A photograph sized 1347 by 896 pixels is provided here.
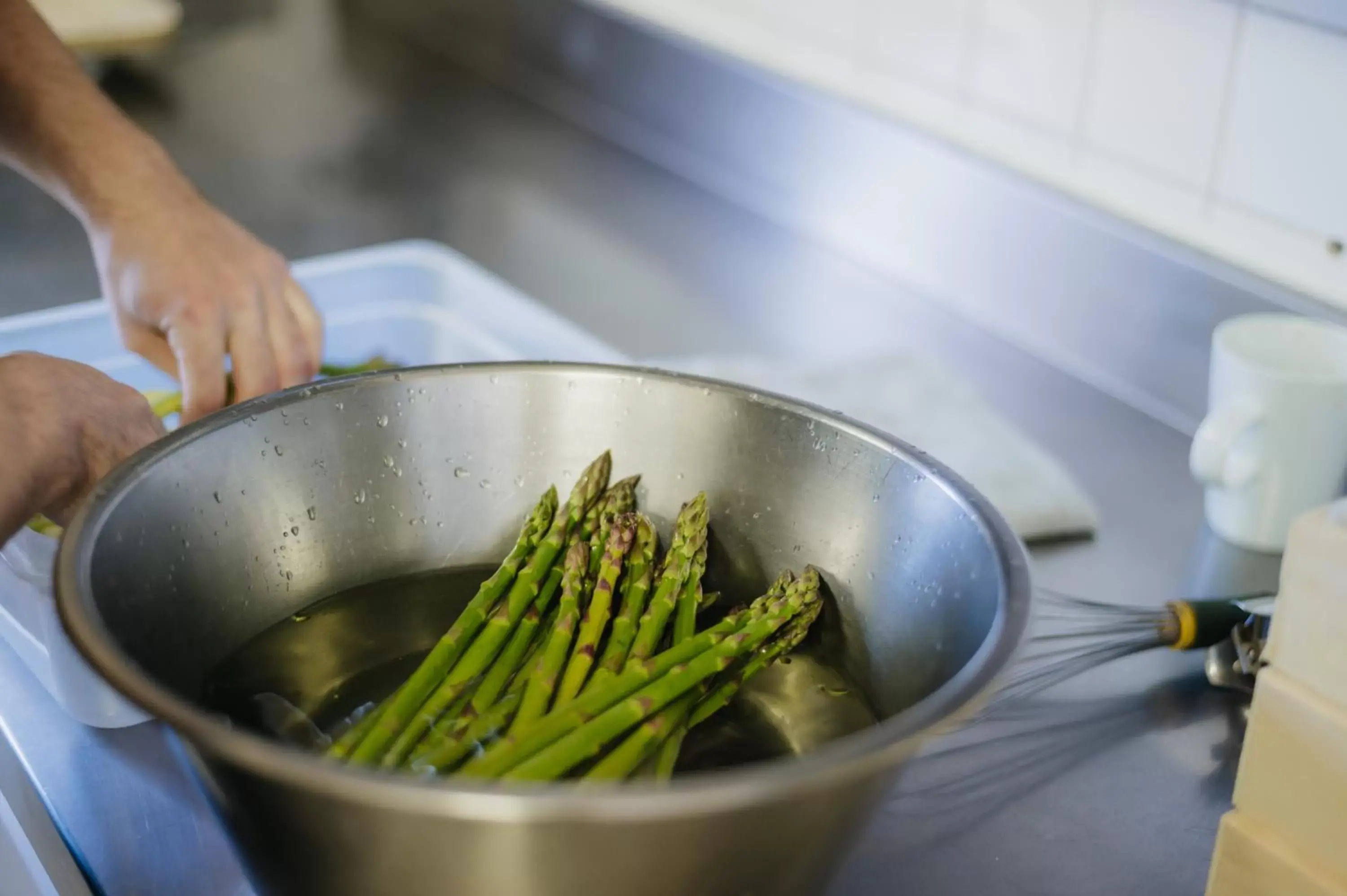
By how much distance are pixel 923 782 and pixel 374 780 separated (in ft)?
1.10

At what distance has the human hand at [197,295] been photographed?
0.78 m

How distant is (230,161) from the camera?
149 centimetres

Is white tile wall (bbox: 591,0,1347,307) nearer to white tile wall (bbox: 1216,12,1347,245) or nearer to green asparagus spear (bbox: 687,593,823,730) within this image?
white tile wall (bbox: 1216,12,1347,245)

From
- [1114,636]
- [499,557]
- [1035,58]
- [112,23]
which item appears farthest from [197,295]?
[112,23]

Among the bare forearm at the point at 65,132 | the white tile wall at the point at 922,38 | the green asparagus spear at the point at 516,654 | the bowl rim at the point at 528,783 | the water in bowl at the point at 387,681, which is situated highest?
the white tile wall at the point at 922,38

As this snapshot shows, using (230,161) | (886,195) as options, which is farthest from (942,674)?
(230,161)

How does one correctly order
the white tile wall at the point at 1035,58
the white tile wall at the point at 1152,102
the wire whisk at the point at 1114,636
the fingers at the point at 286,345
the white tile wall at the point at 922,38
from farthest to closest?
the white tile wall at the point at 922,38 → the white tile wall at the point at 1035,58 → the white tile wall at the point at 1152,102 → the fingers at the point at 286,345 → the wire whisk at the point at 1114,636

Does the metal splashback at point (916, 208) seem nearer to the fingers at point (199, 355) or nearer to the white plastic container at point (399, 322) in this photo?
the white plastic container at point (399, 322)

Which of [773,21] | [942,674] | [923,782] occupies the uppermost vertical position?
[773,21]

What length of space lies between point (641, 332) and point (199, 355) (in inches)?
16.7

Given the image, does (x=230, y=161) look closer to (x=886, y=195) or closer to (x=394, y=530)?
(x=886, y=195)

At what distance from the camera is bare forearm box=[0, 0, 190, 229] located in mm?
845

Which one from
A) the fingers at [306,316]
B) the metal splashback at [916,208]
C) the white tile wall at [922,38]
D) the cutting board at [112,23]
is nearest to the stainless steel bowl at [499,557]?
the fingers at [306,316]

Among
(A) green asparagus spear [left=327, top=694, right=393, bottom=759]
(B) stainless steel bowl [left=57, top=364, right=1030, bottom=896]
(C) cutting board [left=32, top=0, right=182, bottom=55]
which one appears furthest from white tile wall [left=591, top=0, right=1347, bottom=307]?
(C) cutting board [left=32, top=0, right=182, bottom=55]
